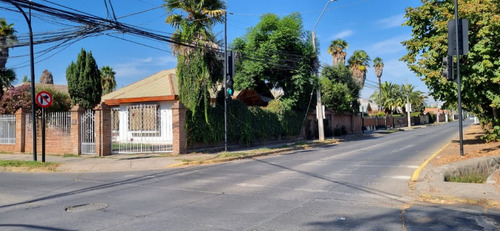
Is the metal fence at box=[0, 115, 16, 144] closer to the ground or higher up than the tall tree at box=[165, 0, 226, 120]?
closer to the ground

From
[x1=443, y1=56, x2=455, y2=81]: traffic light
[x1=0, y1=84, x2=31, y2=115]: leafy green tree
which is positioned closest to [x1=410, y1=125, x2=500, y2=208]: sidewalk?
[x1=443, y1=56, x2=455, y2=81]: traffic light

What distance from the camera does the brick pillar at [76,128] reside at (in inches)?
728

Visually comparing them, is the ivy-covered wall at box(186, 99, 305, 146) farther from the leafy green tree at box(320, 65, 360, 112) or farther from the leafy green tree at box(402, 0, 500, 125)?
the leafy green tree at box(402, 0, 500, 125)

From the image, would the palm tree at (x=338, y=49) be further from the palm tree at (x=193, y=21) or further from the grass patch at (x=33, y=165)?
the grass patch at (x=33, y=165)

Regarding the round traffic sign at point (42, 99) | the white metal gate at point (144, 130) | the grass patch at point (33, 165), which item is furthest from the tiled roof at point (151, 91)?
the grass patch at point (33, 165)

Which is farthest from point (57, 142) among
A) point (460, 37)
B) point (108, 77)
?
point (108, 77)

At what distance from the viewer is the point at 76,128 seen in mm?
18547

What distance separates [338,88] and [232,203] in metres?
29.3

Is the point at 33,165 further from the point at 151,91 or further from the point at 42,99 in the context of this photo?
the point at 151,91

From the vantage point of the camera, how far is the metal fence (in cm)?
2116

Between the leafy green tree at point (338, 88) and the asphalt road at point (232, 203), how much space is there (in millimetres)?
22936

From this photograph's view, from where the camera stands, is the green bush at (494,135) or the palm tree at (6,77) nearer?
the green bush at (494,135)

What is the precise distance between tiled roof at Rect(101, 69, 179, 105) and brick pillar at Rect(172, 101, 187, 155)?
163 inches

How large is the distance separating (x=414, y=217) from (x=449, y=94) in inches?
509
